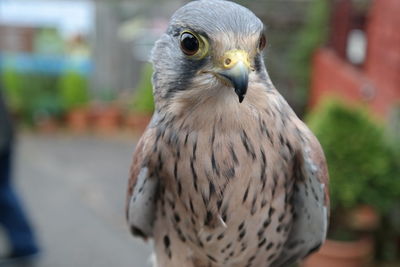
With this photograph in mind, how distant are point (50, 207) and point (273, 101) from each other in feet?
16.6

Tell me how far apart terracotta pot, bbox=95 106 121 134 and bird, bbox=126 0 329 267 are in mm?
7400

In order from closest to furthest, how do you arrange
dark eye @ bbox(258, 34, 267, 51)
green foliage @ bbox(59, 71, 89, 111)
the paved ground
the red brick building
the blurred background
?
1. dark eye @ bbox(258, 34, 267, 51)
2. the blurred background
3. the paved ground
4. the red brick building
5. green foliage @ bbox(59, 71, 89, 111)

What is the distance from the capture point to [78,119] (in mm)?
9336

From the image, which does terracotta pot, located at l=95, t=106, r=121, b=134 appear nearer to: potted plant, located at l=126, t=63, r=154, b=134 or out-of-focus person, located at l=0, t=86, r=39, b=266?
A: potted plant, located at l=126, t=63, r=154, b=134

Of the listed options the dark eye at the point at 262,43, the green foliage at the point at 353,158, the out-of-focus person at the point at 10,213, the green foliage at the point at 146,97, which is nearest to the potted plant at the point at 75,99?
the green foliage at the point at 146,97

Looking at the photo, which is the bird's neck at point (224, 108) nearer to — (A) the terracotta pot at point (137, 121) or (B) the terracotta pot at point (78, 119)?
(A) the terracotta pot at point (137, 121)

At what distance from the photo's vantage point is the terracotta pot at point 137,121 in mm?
8688

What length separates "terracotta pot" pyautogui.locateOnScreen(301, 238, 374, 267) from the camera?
4410 mm

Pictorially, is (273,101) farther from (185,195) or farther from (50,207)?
(50,207)

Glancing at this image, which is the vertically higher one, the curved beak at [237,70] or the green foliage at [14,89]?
the curved beak at [237,70]

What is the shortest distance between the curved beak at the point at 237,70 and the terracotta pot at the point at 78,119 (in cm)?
815

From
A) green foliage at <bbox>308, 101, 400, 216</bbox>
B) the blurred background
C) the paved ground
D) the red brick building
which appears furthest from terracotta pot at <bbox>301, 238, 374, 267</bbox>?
the paved ground

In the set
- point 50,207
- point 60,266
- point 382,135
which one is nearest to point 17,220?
point 60,266

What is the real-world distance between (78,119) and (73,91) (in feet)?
1.54
